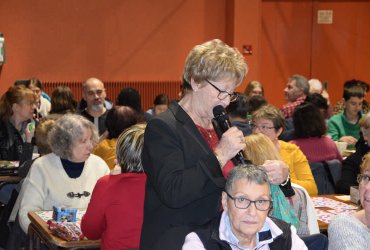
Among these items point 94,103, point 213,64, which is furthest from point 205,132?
point 94,103

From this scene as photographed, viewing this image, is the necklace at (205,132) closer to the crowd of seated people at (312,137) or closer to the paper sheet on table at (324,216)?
the paper sheet on table at (324,216)

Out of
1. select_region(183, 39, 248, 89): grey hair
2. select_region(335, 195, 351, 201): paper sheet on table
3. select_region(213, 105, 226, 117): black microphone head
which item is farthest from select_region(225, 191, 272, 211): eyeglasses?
select_region(335, 195, 351, 201): paper sheet on table

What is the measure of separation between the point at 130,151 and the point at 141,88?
739 centimetres

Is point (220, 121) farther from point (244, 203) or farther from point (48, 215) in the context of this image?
point (48, 215)

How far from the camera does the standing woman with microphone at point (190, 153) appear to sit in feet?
8.79

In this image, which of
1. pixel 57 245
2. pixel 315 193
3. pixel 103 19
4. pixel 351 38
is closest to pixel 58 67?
pixel 103 19

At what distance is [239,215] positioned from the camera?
2.90 m

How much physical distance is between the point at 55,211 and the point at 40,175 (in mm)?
542

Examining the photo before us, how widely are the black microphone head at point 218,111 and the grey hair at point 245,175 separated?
0.24 metres

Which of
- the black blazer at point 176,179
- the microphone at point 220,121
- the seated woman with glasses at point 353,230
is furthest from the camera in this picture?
the seated woman with glasses at point 353,230

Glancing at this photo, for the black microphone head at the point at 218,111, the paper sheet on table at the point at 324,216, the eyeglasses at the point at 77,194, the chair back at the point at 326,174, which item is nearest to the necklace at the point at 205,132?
the black microphone head at the point at 218,111

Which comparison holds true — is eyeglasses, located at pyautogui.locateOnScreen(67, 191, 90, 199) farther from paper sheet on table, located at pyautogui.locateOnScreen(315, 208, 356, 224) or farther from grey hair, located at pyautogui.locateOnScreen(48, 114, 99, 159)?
paper sheet on table, located at pyautogui.locateOnScreen(315, 208, 356, 224)

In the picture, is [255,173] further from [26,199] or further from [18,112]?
[18,112]

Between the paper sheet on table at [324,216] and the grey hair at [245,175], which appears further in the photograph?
the paper sheet on table at [324,216]
